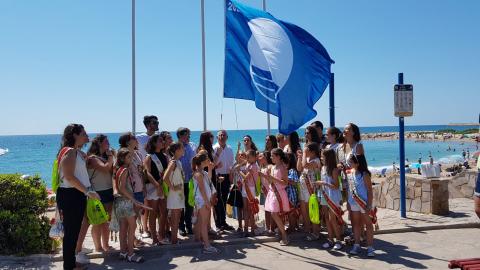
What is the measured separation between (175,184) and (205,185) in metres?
0.45

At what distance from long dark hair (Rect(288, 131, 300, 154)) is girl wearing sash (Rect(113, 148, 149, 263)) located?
2740 mm

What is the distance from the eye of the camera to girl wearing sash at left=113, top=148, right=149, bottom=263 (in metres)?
5.30

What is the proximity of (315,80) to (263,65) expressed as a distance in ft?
3.28

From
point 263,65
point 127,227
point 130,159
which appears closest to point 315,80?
point 263,65

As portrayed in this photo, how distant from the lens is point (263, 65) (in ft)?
23.0

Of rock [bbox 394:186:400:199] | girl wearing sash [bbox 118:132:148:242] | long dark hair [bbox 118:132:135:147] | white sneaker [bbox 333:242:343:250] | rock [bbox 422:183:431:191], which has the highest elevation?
long dark hair [bbox 118:132:135:147]

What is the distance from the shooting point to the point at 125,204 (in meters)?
5.39

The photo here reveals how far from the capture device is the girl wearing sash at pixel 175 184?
5736 millimetres

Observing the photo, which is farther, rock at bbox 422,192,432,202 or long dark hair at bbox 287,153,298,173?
rock at bbox 422,192,432,202

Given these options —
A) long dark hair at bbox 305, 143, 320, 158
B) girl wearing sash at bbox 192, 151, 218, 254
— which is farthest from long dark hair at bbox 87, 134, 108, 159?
long dark hair at bbox 305, 143, 320, 158

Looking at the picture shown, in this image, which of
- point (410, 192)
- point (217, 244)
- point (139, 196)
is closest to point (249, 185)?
point (217, 244)

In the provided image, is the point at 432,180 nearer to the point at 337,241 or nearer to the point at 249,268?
the point at 337,241

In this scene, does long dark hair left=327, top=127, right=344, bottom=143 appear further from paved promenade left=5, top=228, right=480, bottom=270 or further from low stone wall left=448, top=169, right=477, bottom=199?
low stone wall left=448, top=169, right=477, bottom=199

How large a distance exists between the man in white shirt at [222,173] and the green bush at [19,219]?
2.76 meters
